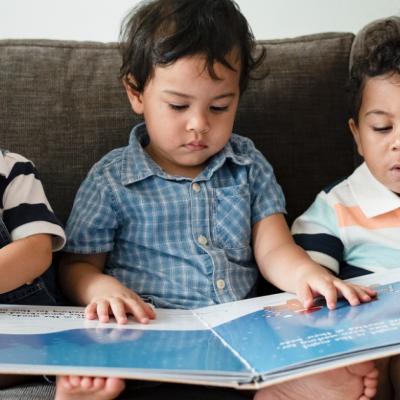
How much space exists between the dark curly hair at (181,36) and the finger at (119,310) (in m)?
0.42

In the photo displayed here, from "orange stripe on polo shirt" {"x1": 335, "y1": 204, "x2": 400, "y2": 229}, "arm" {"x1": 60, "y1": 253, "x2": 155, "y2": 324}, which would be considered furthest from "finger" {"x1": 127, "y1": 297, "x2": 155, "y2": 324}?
"orange stripe on polo shirt" {"x1": 335, "y1": 204, "x2": 400, "y2": 229}

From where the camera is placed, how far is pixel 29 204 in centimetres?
117

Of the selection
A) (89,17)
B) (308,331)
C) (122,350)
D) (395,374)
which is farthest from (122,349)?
(89,17)

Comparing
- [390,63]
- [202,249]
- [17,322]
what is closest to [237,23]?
[390,63]

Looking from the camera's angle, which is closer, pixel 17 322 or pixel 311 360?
pixel 311 360

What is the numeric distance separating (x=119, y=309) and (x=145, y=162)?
0.35 metres

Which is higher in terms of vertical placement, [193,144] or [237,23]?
[237,23]

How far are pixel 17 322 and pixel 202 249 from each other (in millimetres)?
368

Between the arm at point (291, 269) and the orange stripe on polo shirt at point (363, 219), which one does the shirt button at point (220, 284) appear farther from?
the orange stripe on polo shirt at point (363, 219)

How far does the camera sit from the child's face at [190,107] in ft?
3.92

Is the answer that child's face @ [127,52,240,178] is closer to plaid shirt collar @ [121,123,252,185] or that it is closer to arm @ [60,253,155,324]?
plaid shirt collar @ [121,123,252,185]

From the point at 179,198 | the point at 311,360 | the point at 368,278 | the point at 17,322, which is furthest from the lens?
the point at 179,198

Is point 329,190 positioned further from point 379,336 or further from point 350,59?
point 379,336

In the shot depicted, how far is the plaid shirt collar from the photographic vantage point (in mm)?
1266
